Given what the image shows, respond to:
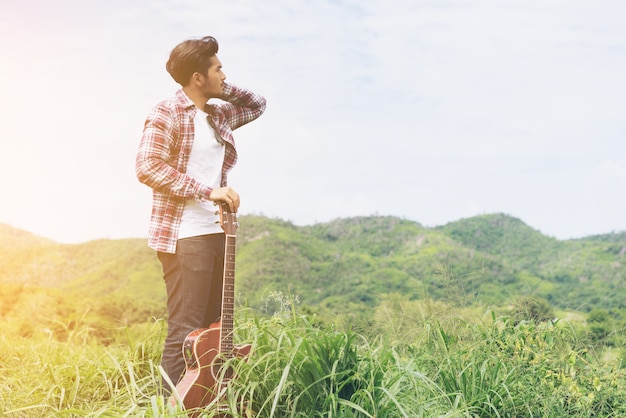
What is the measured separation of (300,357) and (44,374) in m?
2.04

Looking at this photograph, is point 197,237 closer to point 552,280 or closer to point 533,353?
point 533,353

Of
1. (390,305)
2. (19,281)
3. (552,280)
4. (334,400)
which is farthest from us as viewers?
(552,280)

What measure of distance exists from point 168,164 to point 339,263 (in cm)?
874

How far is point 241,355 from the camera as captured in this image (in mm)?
3137

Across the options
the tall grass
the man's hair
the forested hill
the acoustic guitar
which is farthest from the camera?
the forested hill

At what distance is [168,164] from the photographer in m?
3.33

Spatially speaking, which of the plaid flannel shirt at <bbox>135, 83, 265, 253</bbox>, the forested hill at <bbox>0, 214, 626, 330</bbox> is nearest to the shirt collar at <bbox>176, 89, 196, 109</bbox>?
the plaid flannel shirt at <bbox>135, 83, 265, 253</bbox>

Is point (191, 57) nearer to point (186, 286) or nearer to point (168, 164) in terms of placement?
point (168, 164)

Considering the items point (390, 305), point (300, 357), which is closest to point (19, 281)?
point (390, 305)

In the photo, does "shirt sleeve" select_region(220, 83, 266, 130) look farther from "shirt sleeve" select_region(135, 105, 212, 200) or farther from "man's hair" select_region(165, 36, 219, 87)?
"shirt sleeve" select_region(135, 105, 212, 200)

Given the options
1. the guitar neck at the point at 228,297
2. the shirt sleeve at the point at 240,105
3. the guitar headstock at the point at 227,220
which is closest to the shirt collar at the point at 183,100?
the shirt sleeve at the point at 240,105

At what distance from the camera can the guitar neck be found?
3.11 meters

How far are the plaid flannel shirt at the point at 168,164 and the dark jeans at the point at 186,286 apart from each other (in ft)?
0.26

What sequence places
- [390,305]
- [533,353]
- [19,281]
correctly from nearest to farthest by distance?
[533,353] < [390,305] < [19,281]
